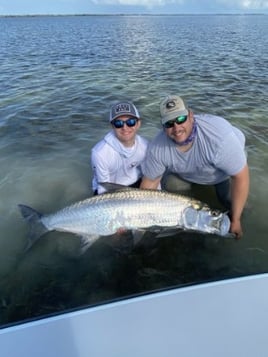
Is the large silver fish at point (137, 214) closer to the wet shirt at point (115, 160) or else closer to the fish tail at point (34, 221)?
the fish tail at point (34, 221)

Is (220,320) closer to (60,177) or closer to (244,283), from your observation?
(244,283)

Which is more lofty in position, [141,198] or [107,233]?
[141,198]

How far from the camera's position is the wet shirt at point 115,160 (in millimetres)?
3986

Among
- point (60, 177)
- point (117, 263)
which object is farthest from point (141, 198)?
point (60, 177)

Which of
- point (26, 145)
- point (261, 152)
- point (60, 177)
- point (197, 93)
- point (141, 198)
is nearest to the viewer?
point (141, 198)

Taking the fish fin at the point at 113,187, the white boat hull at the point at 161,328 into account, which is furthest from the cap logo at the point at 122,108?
the white boat hull at the point at 161,328

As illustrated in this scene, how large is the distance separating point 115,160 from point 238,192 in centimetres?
147

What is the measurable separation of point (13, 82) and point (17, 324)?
12.3 m

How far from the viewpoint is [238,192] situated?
12.2 ft

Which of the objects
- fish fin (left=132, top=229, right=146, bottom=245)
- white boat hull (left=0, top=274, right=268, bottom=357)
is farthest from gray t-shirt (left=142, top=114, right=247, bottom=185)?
white boat hull (left=0, top=274, right=268, bottom=357)

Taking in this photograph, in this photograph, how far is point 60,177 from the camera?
19.5 ft

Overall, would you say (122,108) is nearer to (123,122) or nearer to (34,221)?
(123,122)

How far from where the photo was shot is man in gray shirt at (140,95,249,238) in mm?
3410

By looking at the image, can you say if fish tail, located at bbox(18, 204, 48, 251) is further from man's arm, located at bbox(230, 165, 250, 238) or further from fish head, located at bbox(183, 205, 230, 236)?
man's arm, located at bbox(230, 165, 250, 238)
